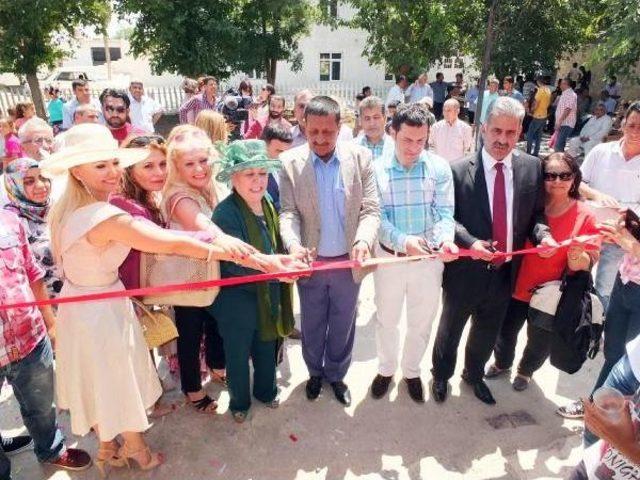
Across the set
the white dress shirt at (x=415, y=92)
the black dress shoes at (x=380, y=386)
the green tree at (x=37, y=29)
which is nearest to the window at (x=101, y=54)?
the green tree at (x=37, y=29)

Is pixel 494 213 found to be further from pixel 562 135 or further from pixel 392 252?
pixel 562 135

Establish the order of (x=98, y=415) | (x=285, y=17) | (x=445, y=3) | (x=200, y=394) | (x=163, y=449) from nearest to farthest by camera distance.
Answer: (x=98, y=415)
(x=163, y=449)
(x=200, y=394)
(x=445, y=3)
(x=285, y=17)

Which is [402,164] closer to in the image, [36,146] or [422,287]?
[422,287]

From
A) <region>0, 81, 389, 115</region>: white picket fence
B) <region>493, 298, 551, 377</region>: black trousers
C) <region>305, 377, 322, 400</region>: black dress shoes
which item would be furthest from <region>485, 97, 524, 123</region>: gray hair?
<region>0, 81, 389, 115</region>: white picket fence

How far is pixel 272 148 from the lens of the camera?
4.29 metres

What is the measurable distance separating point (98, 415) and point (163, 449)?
2.17 ft

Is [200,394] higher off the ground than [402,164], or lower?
lower

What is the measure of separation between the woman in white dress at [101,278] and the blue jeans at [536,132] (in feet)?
35.2

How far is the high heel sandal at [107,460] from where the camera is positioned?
9.43ft

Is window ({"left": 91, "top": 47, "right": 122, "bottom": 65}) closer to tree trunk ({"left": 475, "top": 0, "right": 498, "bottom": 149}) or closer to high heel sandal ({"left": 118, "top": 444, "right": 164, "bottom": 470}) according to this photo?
tree trunk ({"left": 475, "top": 0, "right": 498, "bottom": 149})

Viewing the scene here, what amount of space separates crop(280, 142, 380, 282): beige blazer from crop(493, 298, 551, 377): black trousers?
1264mm

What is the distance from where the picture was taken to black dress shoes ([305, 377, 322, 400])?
3.59 metres

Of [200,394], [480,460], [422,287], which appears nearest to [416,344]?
[422,287]

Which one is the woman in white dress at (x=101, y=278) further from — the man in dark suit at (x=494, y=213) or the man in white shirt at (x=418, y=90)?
the man in white shirt at (x=418, y=90)
